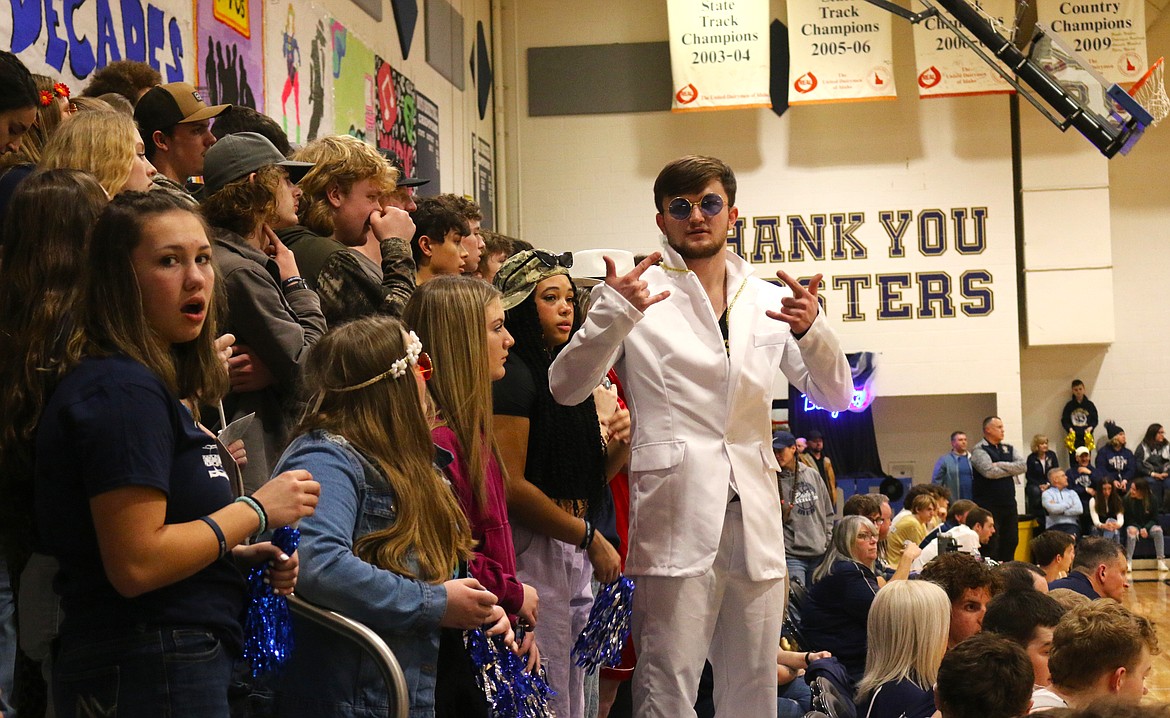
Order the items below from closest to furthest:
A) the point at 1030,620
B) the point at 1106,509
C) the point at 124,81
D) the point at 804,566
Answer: the point at 1030,620 → the point at 124,81 → the point at 804,566 → the point at 1106,509

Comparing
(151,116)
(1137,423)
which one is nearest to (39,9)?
(151,116)

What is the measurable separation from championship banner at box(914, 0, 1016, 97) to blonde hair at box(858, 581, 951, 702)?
382 inches

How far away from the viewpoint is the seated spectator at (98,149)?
102 inches

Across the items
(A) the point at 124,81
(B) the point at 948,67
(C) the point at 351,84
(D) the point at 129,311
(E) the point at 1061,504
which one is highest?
(B) the point at 948,67

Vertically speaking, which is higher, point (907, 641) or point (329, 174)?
point (329, 174)

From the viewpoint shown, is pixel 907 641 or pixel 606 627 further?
pixel 907 641

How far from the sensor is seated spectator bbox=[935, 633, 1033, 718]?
2.60 m

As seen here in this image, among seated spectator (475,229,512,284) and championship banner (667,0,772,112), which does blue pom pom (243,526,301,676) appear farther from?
championship banner (667,0,772,112)

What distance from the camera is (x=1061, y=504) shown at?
12320mm

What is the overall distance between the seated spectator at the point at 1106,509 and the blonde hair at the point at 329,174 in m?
10.6

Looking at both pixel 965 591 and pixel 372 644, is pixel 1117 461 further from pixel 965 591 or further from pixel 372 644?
pixel 372 644

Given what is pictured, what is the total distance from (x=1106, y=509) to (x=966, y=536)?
6771 millimetres

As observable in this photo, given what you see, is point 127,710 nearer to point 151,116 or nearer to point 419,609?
point 419,609

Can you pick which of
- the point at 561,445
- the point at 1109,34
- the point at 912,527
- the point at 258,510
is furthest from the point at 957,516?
the point at 1109,34
